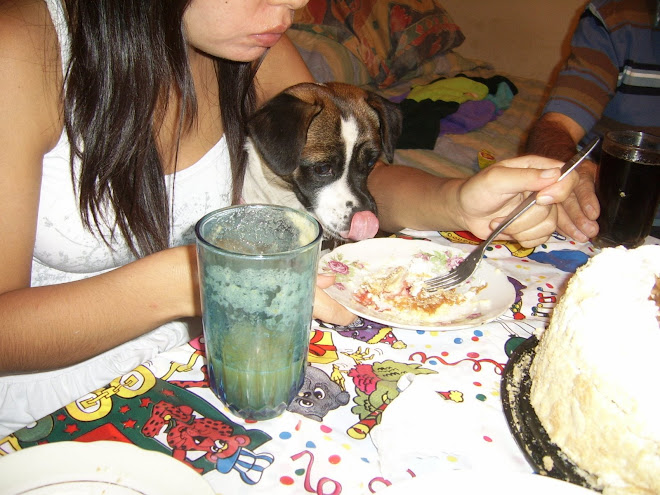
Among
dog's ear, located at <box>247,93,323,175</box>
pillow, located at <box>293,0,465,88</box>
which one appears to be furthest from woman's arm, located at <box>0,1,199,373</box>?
pillow, located at <box>293,0,465,88</box>

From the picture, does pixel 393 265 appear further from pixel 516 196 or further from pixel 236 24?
pixel 236 24

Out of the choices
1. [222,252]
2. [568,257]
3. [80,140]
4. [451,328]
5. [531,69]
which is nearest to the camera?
[222,252]

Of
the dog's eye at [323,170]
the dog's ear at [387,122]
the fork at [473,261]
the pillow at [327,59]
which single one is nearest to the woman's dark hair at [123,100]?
the fork at [473,261]

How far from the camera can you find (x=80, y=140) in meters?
0.83

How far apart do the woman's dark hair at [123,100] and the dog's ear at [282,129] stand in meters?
0.47

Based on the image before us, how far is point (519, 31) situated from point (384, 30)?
4.42 ft

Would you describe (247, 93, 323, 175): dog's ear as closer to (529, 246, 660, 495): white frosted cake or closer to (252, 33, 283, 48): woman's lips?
(252, 33, 283, 48): woman's lips

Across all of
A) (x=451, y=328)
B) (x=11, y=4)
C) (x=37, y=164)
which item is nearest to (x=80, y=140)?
(x=37, y=164)

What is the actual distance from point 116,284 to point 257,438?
0.29 meters

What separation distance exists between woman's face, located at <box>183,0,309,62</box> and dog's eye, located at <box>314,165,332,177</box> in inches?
29.8

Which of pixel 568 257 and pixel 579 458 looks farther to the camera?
pixel 568 257

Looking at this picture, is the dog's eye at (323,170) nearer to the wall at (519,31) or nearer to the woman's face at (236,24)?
the woman's face at (236,24)

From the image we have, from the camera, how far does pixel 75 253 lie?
905mm

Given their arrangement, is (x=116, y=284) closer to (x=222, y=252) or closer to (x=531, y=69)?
(x=222, y=252)
